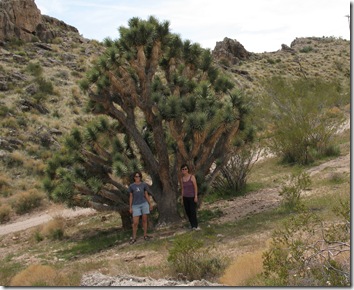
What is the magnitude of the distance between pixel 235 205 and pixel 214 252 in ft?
17.2

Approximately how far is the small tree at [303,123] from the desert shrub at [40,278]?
12.8 metres

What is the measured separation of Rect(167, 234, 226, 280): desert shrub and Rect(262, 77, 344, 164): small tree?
11.9 m

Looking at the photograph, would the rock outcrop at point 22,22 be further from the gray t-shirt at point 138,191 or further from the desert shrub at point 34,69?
the gray t-shirt at point 138,191

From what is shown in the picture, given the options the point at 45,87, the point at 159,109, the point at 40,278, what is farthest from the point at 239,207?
the point at 45,87

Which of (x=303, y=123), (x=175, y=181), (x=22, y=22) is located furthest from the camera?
(x=22, y=22)

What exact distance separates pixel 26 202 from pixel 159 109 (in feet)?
27.7

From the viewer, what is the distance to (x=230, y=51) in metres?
52.6

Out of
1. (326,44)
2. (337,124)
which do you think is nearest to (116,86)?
(337,124)

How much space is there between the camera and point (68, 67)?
34875mm

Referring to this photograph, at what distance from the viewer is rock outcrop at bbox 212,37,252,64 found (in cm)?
5019

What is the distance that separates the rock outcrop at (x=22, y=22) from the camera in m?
35.8

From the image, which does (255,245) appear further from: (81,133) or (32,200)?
(32,200)

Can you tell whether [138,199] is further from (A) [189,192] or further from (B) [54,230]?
(B) [54,230]

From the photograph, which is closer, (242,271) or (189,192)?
(242,271)
